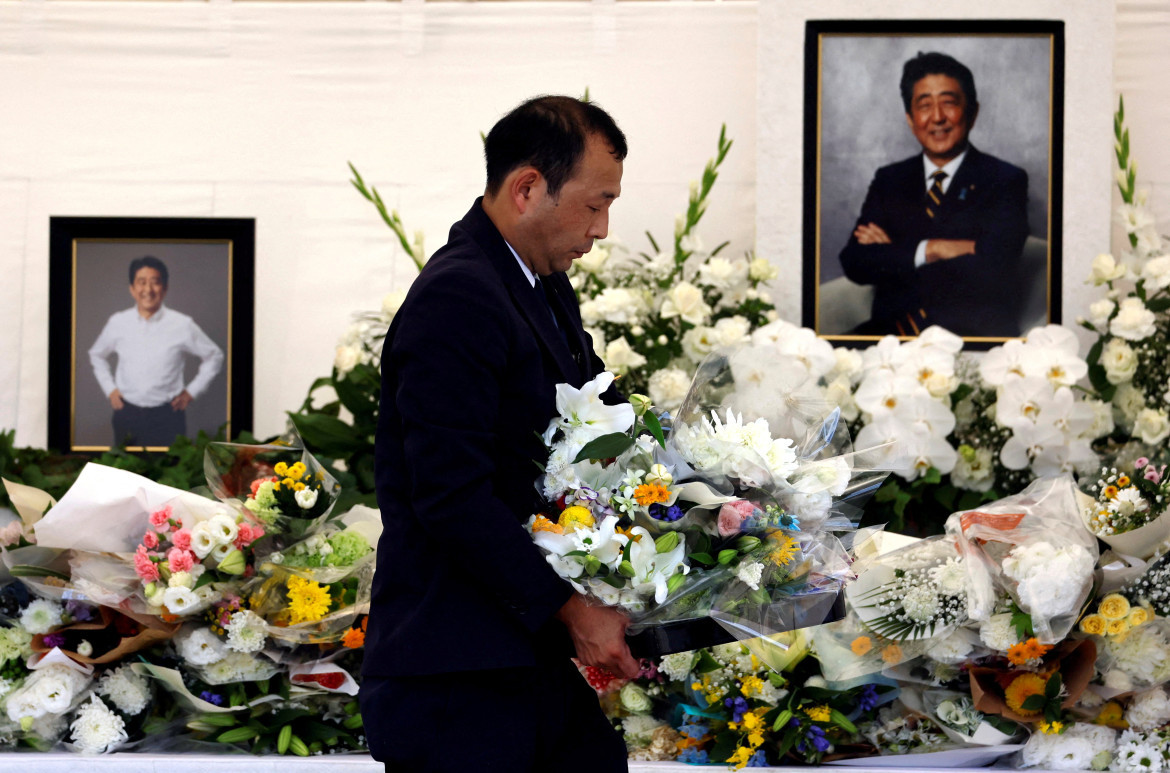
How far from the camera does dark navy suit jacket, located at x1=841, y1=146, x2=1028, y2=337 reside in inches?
122

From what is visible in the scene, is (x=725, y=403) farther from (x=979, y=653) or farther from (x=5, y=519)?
(x=5, y=519)

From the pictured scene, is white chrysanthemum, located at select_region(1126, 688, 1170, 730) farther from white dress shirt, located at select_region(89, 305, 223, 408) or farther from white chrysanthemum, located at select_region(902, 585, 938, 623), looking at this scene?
white dress shirt, located at select_region(89, 305, 223, 408)

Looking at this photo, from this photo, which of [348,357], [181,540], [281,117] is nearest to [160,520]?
[181,540]

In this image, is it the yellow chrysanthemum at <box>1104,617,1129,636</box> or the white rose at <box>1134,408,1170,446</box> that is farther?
the white rose at <box>1134,408,1170,446</box>

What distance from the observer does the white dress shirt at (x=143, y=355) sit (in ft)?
10.9

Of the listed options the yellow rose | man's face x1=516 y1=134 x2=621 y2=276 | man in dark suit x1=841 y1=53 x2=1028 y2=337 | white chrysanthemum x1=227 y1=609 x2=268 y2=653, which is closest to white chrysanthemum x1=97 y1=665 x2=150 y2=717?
Result: white chrysanthemum x1=227 y1=609 x2=268 y2=653

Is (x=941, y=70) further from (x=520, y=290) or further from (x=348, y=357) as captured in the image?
(x=520, y=290)

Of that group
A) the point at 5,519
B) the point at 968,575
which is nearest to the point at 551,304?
the point at 968,575

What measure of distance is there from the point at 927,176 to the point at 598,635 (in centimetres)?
208

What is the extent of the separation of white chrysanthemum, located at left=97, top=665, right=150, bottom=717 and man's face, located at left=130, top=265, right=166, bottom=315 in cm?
131

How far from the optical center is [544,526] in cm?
152

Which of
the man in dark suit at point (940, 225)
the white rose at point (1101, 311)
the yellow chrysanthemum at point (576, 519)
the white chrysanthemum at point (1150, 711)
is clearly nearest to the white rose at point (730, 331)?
the man in dark suit at point (940, 225)

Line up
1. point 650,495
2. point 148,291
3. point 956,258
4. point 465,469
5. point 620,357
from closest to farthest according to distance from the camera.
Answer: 1. point 465,469
2. point 650,495
3. point 620,357
4. point 956,258
5. point 148,291

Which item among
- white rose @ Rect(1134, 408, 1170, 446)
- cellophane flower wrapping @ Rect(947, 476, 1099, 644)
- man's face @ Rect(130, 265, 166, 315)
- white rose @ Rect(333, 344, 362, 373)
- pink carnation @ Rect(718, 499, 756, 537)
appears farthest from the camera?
man's face @ Rect(130, 265, 166, 315)
